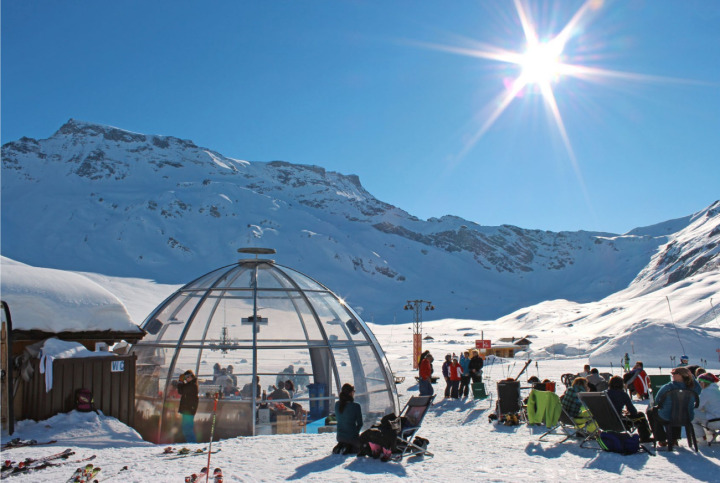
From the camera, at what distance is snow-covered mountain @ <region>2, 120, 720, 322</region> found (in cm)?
9119

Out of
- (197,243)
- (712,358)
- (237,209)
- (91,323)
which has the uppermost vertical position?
(237,209)

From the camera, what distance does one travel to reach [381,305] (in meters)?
95.6

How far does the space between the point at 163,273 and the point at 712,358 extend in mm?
72484

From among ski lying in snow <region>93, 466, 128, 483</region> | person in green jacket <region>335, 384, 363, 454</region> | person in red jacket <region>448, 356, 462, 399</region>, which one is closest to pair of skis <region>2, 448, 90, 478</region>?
ski lying in snow <region>93, 466, 128, 483</region>

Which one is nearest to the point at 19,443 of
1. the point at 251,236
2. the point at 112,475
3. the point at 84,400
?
the point at 84,400

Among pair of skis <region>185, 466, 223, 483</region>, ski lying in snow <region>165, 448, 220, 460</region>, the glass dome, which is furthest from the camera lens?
the glass dome

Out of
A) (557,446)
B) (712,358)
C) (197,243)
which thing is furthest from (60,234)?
(557,446)

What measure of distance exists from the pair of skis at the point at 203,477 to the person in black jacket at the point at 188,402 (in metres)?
3.23

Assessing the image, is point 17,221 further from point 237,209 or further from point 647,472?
point 647,472

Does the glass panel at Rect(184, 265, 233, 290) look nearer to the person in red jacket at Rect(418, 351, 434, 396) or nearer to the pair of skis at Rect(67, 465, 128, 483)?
the pair of skis at Rect(67, 465, 128, 483)

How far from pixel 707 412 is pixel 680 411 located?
53cm

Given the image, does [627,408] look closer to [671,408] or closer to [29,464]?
[671,408]

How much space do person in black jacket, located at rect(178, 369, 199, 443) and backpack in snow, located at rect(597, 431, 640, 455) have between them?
6137 millimetres

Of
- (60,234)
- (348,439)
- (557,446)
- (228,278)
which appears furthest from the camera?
(60,234)
